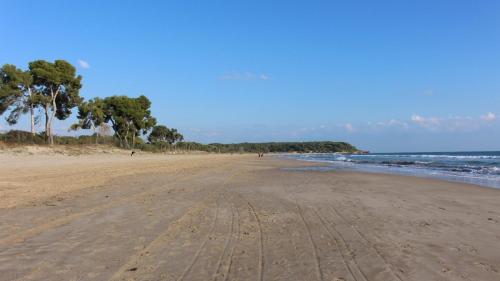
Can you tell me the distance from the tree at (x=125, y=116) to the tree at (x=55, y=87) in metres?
15.3

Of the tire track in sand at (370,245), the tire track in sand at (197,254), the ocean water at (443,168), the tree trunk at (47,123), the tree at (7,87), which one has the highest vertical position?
the tree at (7,87)

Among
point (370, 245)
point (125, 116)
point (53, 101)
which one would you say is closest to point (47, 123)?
point (53, 101)

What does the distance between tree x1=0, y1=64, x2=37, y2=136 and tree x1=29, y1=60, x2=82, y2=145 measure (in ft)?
2.55

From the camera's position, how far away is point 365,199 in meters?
12.2

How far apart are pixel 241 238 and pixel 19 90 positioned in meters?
39.3

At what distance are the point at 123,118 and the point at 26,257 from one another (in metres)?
61.6

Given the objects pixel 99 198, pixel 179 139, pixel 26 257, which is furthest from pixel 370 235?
pixel 179 139

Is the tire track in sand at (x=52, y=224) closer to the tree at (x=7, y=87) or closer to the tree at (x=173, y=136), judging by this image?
the tree at (x=7, y=87)

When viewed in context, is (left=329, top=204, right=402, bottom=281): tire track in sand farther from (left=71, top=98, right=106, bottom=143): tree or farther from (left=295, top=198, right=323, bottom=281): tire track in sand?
(left=71, top=98, right=106, bottom=143): tree

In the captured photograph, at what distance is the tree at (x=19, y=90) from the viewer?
3744cm

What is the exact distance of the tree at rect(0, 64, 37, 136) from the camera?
37.4 m

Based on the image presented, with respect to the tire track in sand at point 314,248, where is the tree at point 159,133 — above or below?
above

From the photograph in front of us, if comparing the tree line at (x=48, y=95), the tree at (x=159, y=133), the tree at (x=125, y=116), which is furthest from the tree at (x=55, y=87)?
the tree at (x=159, y=133)

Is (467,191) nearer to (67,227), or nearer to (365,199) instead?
(365,199)
